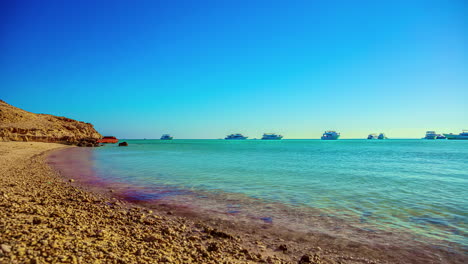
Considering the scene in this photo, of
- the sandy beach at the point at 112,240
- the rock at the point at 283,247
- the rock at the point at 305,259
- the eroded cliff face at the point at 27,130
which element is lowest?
the rock at the point at 283,247

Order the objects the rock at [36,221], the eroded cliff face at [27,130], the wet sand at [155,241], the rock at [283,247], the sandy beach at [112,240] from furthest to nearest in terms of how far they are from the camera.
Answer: the eroded cliff face at [27,130] < the rock at [283,247] < the rock at [36,221] < the wet sand at [155,241] < the sandy beach at [112,240]

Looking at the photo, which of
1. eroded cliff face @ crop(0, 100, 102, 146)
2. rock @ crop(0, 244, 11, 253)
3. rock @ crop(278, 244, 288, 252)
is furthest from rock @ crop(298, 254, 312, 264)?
eroded cliff face @ crop(0, 100, 102, 146)

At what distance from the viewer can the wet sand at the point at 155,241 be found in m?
3.59

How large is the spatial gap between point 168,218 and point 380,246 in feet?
18.9

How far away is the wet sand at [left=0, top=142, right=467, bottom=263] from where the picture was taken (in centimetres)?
359

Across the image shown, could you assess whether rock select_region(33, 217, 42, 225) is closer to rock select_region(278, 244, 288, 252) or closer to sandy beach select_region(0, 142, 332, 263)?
sandy beach select_region(0, 142, 332, 263)

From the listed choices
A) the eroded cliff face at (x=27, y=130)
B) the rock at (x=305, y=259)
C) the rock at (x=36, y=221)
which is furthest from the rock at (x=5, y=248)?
the eroded cliff face at (x=27, y=130)

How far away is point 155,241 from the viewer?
4734mm

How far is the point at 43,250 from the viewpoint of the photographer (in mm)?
3391

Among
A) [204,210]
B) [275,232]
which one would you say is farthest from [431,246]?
[204,210]

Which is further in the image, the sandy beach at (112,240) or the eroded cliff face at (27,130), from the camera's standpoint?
the eroded cliff face at (27,130)

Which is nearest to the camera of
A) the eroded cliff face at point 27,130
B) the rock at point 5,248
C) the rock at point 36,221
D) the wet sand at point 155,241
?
the rock at point 5,248

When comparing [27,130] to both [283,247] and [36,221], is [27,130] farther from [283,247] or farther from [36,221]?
[283,247]

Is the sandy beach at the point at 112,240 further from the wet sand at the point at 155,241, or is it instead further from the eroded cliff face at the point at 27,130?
the eroded cliff face at the point at 27,130
